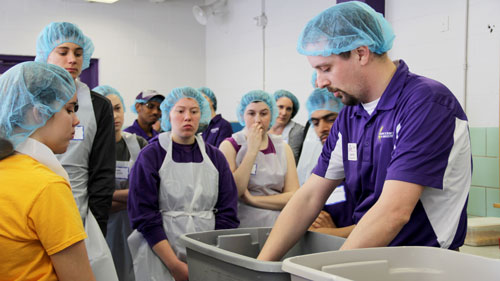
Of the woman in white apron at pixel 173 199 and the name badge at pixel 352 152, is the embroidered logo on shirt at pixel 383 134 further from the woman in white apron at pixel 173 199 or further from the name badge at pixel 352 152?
the woman in white apron at pixel 173 199

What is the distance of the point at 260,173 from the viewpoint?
9.59ft

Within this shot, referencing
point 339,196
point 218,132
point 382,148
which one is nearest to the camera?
point 382,148

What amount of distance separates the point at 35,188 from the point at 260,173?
1780 mm

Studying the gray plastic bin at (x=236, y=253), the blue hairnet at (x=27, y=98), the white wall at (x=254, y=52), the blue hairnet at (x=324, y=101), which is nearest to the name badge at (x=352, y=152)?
the gray plastic bin at (x=236, y=253)

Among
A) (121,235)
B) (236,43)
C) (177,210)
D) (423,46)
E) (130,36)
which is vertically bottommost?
(121,235)

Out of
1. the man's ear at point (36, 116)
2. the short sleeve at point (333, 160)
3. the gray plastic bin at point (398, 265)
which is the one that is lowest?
the gray plastic bin at point (398, 265)

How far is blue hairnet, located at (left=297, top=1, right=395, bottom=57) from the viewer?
1.41m

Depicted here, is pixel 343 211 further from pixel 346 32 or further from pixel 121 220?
pixel 121 220

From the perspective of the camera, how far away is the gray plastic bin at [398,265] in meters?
1.05

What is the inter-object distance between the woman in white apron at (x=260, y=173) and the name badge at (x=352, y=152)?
1368mm

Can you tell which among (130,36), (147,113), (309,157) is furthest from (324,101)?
(130,36)

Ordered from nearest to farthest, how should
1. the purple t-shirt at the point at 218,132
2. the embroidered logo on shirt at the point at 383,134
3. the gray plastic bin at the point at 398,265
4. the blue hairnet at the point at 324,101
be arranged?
the gray plastic bin at the point at 398,265, the embroidered logo on shirt at the point at 383,134, the blue hairnet at the point at 324,101, the purple t-shirt at the point at 218,132

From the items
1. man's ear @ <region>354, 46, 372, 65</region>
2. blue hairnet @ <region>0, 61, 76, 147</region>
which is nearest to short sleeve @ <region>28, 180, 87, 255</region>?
blue hairnet @ <region>0, 61, 76, 147</region>

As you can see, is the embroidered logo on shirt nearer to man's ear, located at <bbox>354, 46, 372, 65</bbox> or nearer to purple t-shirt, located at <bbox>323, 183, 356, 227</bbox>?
man's ear, located at <bbox>354, 46, 372, 65</bbox>
